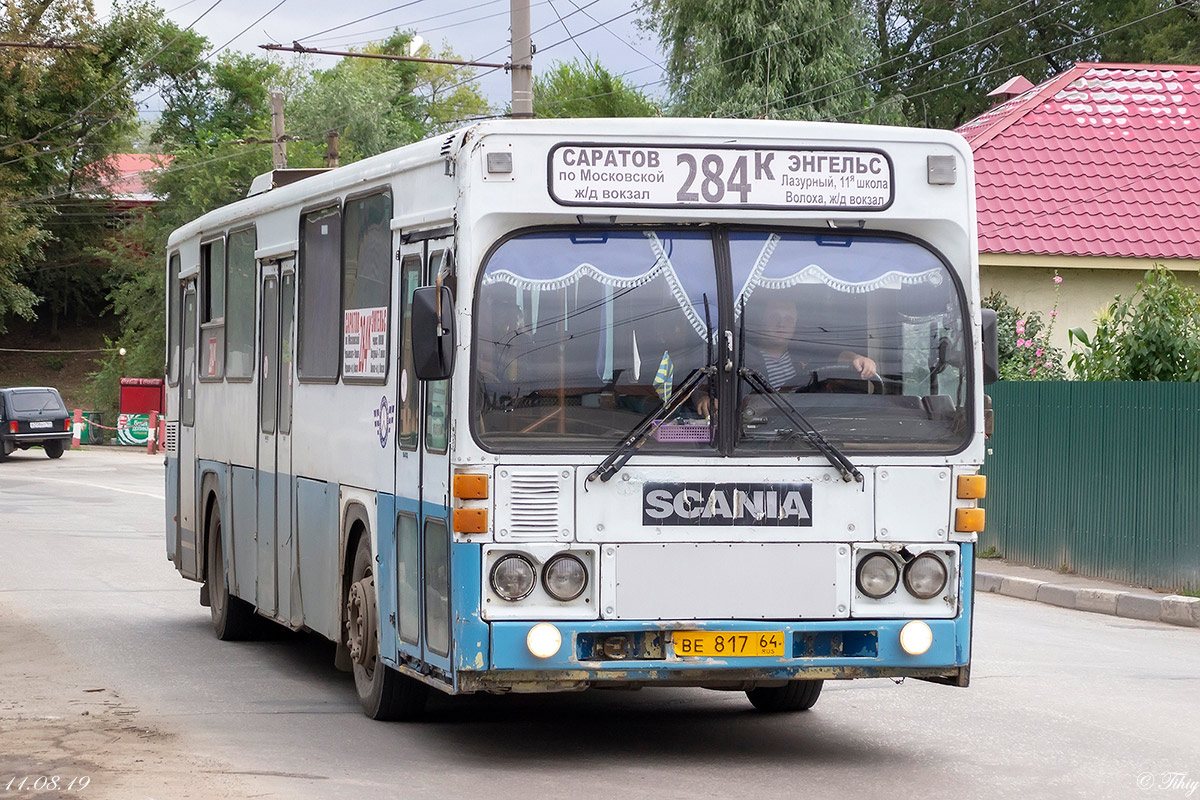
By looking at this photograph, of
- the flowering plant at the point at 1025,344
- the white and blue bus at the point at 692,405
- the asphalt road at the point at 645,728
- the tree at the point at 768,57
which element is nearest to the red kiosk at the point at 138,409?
the tree at the point at 768,57

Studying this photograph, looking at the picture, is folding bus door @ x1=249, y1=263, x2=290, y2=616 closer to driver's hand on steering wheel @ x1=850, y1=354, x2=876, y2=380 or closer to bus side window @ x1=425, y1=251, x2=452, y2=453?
bus side window @ x1=425, y1=251, x2=452, y2=453

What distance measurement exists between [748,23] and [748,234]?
112 feet

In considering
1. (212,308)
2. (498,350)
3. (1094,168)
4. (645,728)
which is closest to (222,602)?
(212,308)

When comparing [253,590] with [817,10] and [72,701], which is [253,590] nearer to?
[72,701]

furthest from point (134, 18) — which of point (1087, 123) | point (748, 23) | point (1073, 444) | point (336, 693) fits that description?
point (336, 693)

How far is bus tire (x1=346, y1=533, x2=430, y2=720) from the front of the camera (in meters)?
9.16

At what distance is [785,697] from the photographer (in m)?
9.68

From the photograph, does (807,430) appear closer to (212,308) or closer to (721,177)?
(721,177)

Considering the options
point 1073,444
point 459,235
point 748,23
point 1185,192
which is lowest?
point 1073,444

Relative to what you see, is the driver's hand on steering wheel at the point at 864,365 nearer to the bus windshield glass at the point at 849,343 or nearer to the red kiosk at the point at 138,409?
the bus windshield glass at the point at 849,343

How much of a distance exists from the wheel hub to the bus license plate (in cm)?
202

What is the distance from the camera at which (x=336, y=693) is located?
411 inches

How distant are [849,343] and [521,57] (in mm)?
13728

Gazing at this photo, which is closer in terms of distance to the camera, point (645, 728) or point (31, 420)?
point (645, 728)
